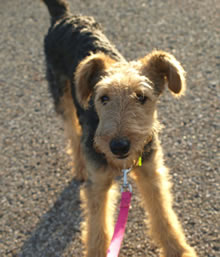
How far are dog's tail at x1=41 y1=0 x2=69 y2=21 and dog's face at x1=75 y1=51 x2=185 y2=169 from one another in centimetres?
166

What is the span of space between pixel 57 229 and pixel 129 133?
66.1 inches

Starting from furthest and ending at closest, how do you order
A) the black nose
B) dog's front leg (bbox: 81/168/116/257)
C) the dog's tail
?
the dog's tail → dog's front leg (bbox: 81/168/116/257) → the black nose

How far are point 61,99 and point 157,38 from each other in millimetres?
→ 3113

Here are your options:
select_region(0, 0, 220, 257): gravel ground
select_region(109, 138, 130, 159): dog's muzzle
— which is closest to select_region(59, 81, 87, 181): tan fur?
select_region(0, 0, 220, 257): gravel ground

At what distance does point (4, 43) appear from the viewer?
7.11 metres

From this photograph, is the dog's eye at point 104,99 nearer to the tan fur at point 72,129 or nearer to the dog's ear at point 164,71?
the dog's ear at point 164,71

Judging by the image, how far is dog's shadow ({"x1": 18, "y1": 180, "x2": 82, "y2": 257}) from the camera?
3.14m

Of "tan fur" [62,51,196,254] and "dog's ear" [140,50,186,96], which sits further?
"dog's ear" [140,50,186,96]

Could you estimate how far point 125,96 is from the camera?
94.7 inches

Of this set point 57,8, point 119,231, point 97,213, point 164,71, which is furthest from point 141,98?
point 57,8

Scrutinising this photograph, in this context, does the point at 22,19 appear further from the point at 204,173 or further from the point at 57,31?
the point at 204,173

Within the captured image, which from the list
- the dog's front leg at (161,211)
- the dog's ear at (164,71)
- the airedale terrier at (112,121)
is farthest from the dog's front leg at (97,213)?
the dog's ear at (164,71)

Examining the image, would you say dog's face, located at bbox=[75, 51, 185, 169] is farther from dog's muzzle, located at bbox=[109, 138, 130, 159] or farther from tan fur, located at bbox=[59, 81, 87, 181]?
tan fur, located at bbox=[59, 81, 87, 181]

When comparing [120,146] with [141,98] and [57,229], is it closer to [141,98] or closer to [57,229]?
[141,98]
